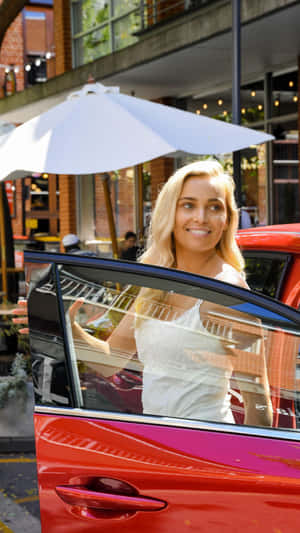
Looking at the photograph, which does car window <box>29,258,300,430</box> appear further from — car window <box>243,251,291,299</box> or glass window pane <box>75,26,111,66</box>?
glass window pane <box>75,26,111,66</box>

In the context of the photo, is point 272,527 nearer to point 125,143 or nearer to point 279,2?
point 125,143

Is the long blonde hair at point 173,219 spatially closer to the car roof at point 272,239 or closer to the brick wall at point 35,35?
the car roof at point 272,239

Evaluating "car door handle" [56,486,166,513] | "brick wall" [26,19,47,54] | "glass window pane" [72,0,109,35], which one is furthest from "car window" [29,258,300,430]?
"brick wall" [26,19,47,54]

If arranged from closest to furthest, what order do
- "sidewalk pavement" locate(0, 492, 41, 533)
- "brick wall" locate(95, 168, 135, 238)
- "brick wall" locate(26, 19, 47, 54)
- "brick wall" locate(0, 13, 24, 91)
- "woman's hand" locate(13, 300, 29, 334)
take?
1. "woman's hand" locate(13, 300, 29, 334)
2. "sidewalk pavement" locate(0, 492, 41, 533)
3. "brick wall" locate(95, 168, 135, 238)
4. "brick wall" locate(0, 13, 24, 91)
5. "brick wall" locate(26, 19, 47, 54)

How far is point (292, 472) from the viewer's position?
5.51 feet

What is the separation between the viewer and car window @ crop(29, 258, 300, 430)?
179cm

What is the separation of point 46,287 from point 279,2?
7.18 metres

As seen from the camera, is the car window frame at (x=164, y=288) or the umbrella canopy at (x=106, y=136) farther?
the umbrella canopy at (x=106, y=136)

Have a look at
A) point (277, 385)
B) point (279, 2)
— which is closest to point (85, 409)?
point (277, 385)

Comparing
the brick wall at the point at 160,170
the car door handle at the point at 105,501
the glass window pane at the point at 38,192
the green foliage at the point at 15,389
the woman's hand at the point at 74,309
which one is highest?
the glass window pane at the point at 38,192

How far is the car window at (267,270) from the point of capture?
271 centimetres

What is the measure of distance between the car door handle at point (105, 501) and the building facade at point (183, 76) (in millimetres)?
7329

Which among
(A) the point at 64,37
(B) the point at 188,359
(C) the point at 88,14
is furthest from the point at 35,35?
(B) the point at 188,359

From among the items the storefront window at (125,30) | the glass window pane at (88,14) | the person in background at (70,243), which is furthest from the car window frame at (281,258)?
the glass window pane at (88,14)
